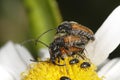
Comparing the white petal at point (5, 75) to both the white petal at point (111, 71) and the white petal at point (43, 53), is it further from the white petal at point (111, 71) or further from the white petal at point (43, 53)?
the white petal at point (111, 71)

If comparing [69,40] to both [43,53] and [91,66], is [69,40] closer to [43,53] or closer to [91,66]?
[91,66]

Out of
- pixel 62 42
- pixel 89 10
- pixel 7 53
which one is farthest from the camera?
pixel 89 10

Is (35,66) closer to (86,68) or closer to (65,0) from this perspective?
(86,68)

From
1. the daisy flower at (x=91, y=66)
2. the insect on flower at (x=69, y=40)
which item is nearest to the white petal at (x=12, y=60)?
the daisy flower at (x=91, y=66)

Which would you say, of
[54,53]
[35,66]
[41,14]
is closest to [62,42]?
[54,53]

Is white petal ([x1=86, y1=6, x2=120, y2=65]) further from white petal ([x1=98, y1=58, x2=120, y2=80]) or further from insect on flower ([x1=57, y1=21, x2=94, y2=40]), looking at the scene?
insect on flower ([x1=57, y1=21, x2=94, y2=40])

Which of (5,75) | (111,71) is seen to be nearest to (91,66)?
(111,71)

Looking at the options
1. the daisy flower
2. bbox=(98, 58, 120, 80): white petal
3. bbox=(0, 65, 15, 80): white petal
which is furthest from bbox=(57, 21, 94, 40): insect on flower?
bbox=(0, 65, 15, 80): white petal
